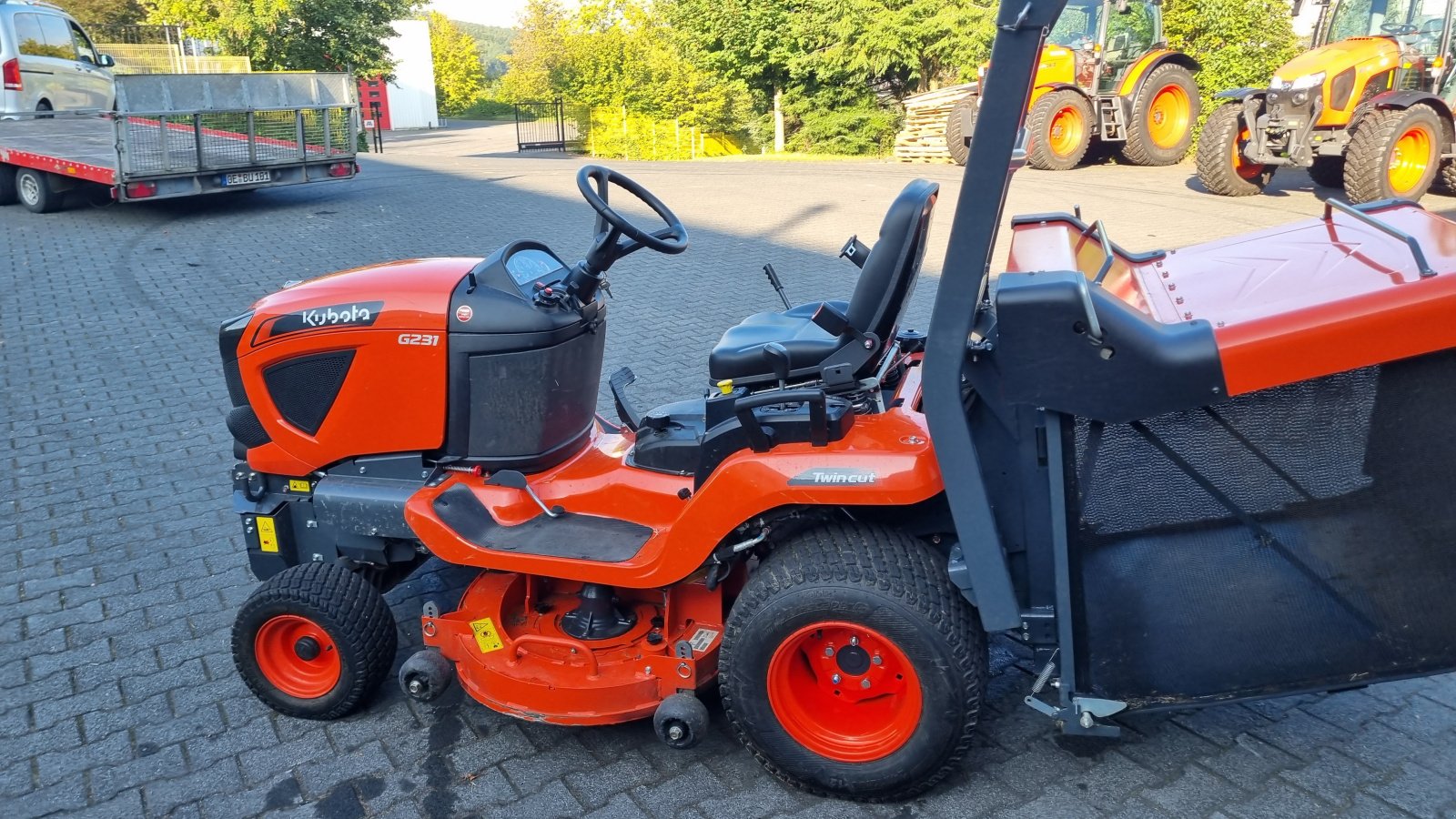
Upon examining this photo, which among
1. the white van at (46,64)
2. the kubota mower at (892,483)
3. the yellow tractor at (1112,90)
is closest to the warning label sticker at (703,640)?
the kubota mower at (892,483)

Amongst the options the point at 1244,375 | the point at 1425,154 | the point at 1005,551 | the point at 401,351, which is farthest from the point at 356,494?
the point at 1425,154

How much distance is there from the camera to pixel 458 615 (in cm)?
325

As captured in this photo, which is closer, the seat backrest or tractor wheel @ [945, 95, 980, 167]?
the seat backrest

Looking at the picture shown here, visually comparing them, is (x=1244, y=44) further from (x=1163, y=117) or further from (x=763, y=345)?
(x=763, y=345)

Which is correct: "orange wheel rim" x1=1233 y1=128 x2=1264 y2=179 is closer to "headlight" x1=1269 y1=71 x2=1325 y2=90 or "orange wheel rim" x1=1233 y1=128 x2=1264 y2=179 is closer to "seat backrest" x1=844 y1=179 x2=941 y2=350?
"headlight" x1=1269 y1=71 x2=1325 y2=90

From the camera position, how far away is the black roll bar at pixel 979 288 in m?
2.33

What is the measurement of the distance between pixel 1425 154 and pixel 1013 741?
10.3 m

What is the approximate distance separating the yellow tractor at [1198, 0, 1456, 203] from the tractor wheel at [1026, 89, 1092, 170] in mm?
2639

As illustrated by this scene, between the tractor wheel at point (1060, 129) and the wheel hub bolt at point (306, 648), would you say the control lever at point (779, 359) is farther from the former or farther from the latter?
the tractor wheel at point (1060, 129)

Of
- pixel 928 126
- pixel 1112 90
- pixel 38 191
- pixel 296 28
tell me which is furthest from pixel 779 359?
pixel 296 28

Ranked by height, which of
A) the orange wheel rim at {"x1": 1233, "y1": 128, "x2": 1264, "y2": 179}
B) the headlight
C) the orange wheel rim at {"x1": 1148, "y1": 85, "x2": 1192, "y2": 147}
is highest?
the headlight

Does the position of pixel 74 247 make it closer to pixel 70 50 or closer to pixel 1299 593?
pixel 70 50

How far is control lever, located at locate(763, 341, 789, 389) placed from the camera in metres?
3.02

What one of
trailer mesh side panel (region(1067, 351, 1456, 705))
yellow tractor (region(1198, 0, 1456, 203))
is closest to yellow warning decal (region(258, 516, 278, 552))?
trailer mesh side panel (region(1067, 351, 1456, 705))
